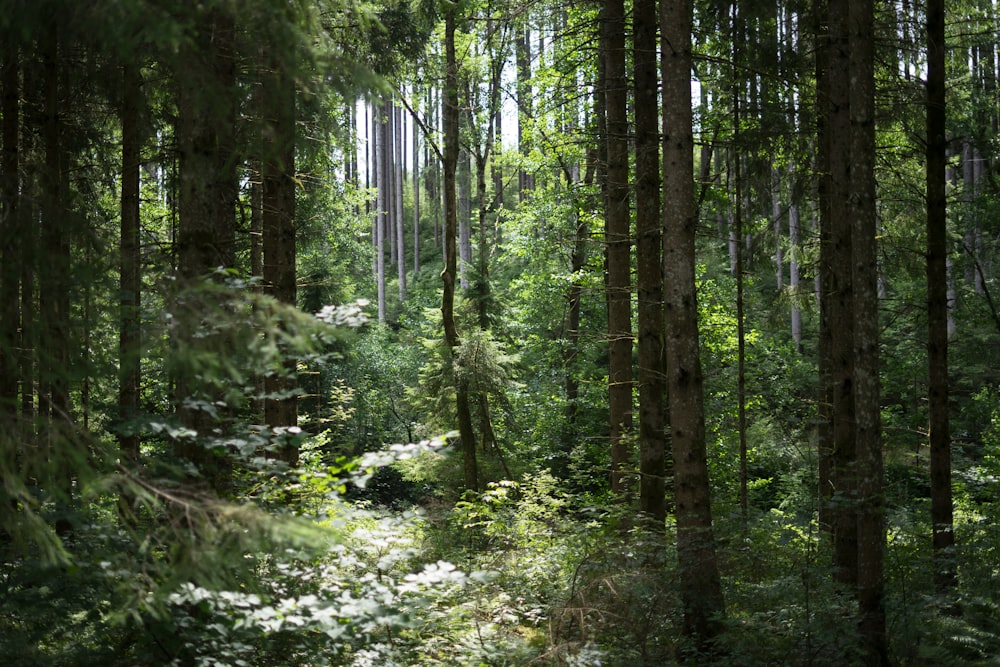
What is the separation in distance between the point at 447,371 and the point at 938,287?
9316 mm

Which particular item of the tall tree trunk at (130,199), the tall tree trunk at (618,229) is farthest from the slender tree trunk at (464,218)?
the tall tree trunk at (130,199)

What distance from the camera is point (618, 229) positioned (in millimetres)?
10000

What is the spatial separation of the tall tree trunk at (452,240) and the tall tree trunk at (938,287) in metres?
7.68

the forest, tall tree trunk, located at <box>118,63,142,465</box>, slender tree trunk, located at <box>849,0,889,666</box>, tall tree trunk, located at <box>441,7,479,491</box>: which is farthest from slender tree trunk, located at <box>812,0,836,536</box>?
tall tree trunk, located at <box>118,63,142,465</box>

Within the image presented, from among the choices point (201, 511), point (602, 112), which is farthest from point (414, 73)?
point (201, 511)

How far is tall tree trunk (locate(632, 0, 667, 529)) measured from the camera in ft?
27.9

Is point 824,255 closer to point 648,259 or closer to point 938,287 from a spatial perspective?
point 938,287

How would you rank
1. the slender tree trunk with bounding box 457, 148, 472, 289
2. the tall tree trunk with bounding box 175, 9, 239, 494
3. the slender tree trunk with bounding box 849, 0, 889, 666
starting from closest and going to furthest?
the tall tree trunk with bounding box 175, 9, 239, 494, the slender tree trunk with bounding box 849, 0, 889, 666, the slender tree trunk with bounding box 457, 148, 472, 289

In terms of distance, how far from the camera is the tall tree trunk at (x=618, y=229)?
9.62m

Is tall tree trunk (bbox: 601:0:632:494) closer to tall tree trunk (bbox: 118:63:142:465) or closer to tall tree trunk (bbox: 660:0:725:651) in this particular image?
tall tree trunk (bbox: 660:0:725:651)

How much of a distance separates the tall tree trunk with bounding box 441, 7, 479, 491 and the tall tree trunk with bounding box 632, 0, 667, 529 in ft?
17.3

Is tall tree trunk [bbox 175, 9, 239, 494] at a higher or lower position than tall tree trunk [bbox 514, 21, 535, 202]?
lower

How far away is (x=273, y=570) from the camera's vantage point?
16.0 ft

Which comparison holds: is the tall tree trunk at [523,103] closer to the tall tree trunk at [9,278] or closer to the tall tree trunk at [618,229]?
the tall tree trunk at [618,229]
